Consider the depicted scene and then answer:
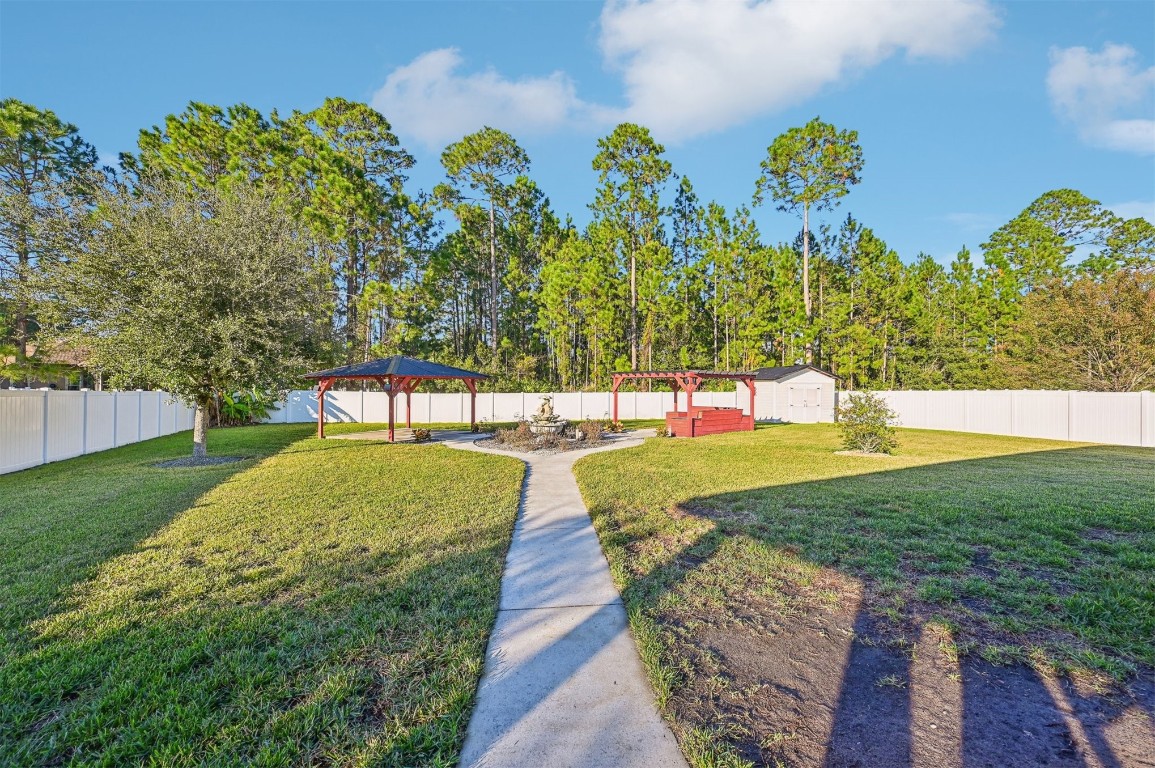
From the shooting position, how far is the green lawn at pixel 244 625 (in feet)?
6.44

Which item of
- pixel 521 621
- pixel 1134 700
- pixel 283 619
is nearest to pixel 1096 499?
pixel 1134 700

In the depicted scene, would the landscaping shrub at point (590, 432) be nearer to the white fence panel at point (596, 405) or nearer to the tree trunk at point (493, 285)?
the white fence panel at point (596, 405)

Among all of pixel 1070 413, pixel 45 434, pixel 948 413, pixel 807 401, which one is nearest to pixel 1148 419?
pixel 1070 413

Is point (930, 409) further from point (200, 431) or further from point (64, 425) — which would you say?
point (64, 425)

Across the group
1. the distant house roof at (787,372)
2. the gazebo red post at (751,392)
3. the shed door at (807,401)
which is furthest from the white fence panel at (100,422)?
the shed door at (807,401)

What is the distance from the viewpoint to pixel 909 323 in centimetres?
2773

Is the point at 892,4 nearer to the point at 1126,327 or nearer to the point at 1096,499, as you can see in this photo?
the point at 1096,499

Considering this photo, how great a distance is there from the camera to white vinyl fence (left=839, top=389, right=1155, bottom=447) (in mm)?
12562

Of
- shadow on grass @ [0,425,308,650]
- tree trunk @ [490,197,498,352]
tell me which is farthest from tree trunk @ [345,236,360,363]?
shadow on grass @ [0,425,308,650]

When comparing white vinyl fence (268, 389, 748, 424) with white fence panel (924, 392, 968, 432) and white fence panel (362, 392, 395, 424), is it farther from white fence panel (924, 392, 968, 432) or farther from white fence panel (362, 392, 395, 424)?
white fence panel (924, 392, 968, 432)

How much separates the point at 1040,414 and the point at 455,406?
20940 millimetres

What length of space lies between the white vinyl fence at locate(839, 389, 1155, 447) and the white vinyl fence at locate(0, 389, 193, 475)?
17027 mm

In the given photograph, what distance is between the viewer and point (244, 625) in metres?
2.88

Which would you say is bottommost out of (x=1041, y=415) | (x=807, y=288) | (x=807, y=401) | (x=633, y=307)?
(x=1041, y=415)
